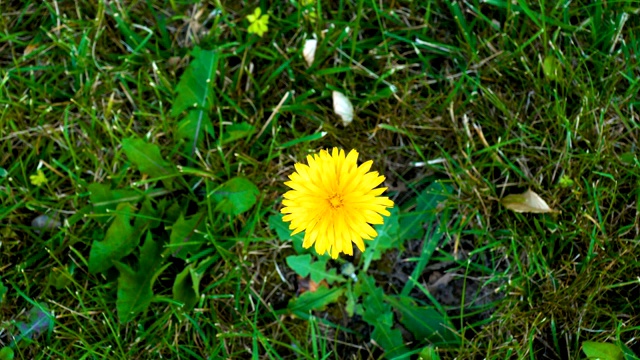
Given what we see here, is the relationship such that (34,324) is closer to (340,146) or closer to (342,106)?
(340,146)

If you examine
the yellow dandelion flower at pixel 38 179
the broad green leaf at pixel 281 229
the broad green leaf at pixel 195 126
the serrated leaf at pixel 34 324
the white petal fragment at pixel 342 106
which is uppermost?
the white petal fragment at pixel 342 106

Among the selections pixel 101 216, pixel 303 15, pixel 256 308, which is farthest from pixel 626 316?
pixel 101 216

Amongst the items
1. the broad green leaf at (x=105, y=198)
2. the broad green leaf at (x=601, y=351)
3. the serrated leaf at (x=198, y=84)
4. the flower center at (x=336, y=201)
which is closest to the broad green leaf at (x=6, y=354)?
the broad green leaf at (x=105, y=198)

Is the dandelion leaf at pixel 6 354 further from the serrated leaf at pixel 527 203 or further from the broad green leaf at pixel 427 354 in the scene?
the serrated leaf at pixel 527 203

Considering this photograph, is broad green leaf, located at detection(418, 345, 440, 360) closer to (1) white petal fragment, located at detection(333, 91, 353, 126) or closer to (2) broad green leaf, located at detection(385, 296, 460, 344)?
(2) broad green leaf, located at detection(385, 296, 460, 344)

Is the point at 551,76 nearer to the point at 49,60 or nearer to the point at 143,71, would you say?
the point at 143,71

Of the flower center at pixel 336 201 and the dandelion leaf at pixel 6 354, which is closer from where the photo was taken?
the flower center at pixel 336 201
